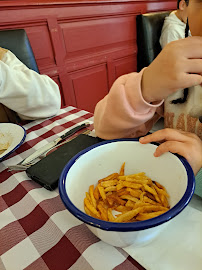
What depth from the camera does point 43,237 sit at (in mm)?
409

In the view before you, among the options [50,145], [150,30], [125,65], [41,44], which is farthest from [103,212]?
[125,65]

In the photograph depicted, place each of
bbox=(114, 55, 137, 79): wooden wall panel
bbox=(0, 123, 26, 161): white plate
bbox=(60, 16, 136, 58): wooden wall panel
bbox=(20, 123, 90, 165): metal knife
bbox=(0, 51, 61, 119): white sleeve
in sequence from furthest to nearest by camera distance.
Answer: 1. bbox=(114, 55, 137, 79): wooden wall panel
2. bbox=(60, 16, 136, 58): wooden wall panel
3. bbox=(0, 51, 61, 119): white sleeve
4. bbox=(0, 123, 26, 161): white plate
5. bbox=(20, 123, 90, 165): metal knife

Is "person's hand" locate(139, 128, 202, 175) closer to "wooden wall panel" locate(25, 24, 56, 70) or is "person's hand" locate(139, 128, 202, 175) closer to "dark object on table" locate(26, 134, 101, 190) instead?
"dark object on table" locate(26, 134, 101, 190)

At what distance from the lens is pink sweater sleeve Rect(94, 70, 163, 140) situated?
1.72 feet

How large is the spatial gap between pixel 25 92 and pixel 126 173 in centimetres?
65

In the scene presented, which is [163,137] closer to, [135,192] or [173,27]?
[135,192]

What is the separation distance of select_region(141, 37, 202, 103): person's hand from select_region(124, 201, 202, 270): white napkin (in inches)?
11.1

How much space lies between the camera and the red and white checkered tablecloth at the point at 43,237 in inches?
14.2

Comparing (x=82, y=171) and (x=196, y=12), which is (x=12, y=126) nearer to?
(x=82, y=171)

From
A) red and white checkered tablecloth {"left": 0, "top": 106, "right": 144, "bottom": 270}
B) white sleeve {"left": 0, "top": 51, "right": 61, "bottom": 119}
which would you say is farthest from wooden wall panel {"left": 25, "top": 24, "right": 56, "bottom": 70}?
red and white checkered tablecloth {"left": 0, "top": 106, "right": 144, "bottom": 270}

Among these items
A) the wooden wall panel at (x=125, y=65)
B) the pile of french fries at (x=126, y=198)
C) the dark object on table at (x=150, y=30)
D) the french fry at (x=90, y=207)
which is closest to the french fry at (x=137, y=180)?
the pile of french fries at (x=126, y=198)

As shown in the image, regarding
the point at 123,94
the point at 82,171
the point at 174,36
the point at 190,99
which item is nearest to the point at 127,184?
the point at 82,171

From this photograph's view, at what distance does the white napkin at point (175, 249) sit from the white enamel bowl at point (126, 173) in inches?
0.8

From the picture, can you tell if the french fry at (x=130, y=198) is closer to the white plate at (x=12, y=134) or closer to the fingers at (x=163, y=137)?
the fingers at (x=163, y=137)
